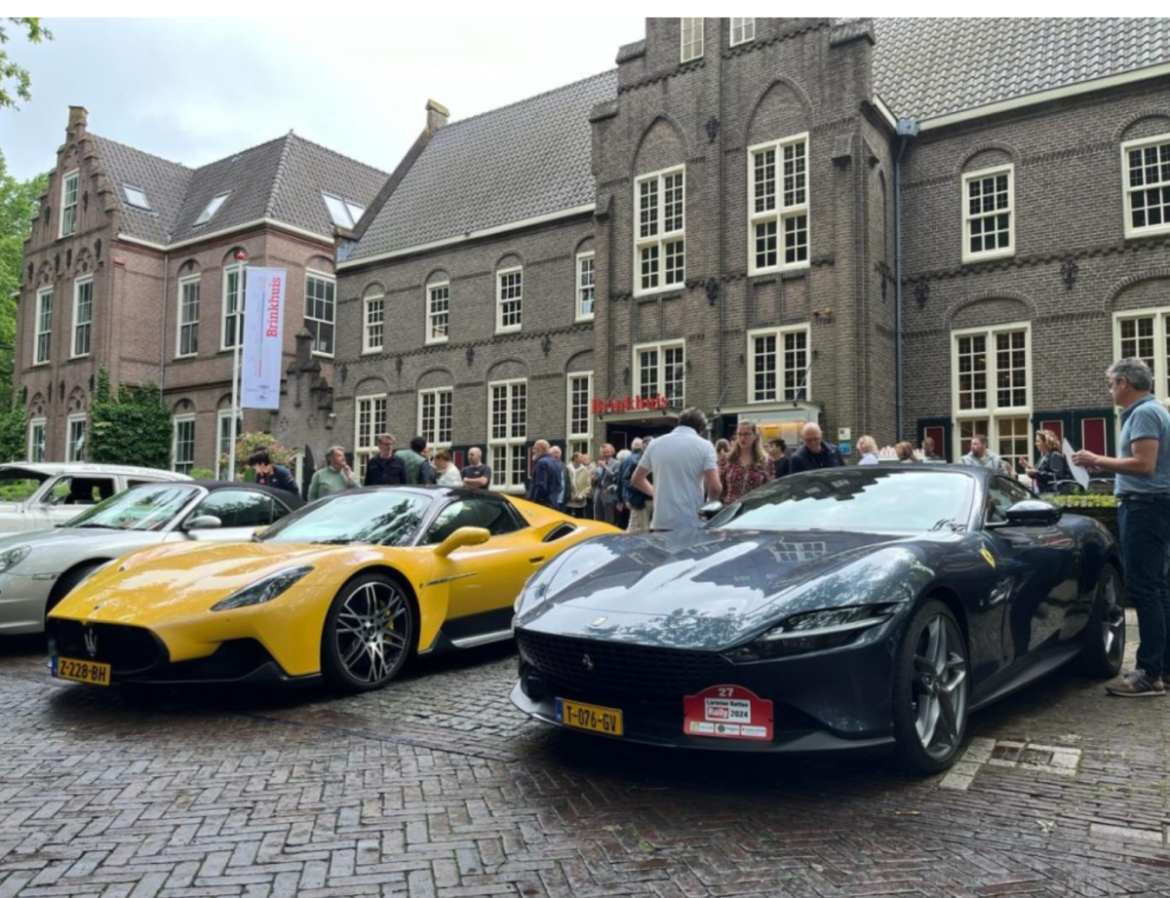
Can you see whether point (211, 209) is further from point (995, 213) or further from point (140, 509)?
point (140, 509)

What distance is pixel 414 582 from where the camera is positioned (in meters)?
5.76

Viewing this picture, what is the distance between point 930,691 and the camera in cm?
376

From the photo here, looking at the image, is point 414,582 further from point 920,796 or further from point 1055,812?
point 1055,812

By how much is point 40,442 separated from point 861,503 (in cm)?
3762

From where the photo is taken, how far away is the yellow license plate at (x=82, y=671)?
490 cm

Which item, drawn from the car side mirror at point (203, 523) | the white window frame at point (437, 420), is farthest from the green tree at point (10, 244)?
the car side mirror at point (203, 523)

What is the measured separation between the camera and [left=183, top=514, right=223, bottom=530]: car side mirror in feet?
23.6

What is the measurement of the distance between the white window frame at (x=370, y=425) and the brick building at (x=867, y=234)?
5504 millimetres

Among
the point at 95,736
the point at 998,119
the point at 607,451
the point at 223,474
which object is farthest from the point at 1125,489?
the point at 223,474

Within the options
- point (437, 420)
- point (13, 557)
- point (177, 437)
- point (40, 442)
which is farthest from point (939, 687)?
point (40, 442)

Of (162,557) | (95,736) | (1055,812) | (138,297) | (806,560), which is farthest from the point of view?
(138,297)

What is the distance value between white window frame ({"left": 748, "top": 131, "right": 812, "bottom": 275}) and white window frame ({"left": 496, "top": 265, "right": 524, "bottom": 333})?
24.1ft

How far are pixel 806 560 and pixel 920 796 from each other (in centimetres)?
104

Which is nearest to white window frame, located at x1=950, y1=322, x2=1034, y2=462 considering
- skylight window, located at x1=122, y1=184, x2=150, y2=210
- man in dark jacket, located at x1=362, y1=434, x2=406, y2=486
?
man in dark jacket, located at x1=362, y1=434, x2=406, y2=486
